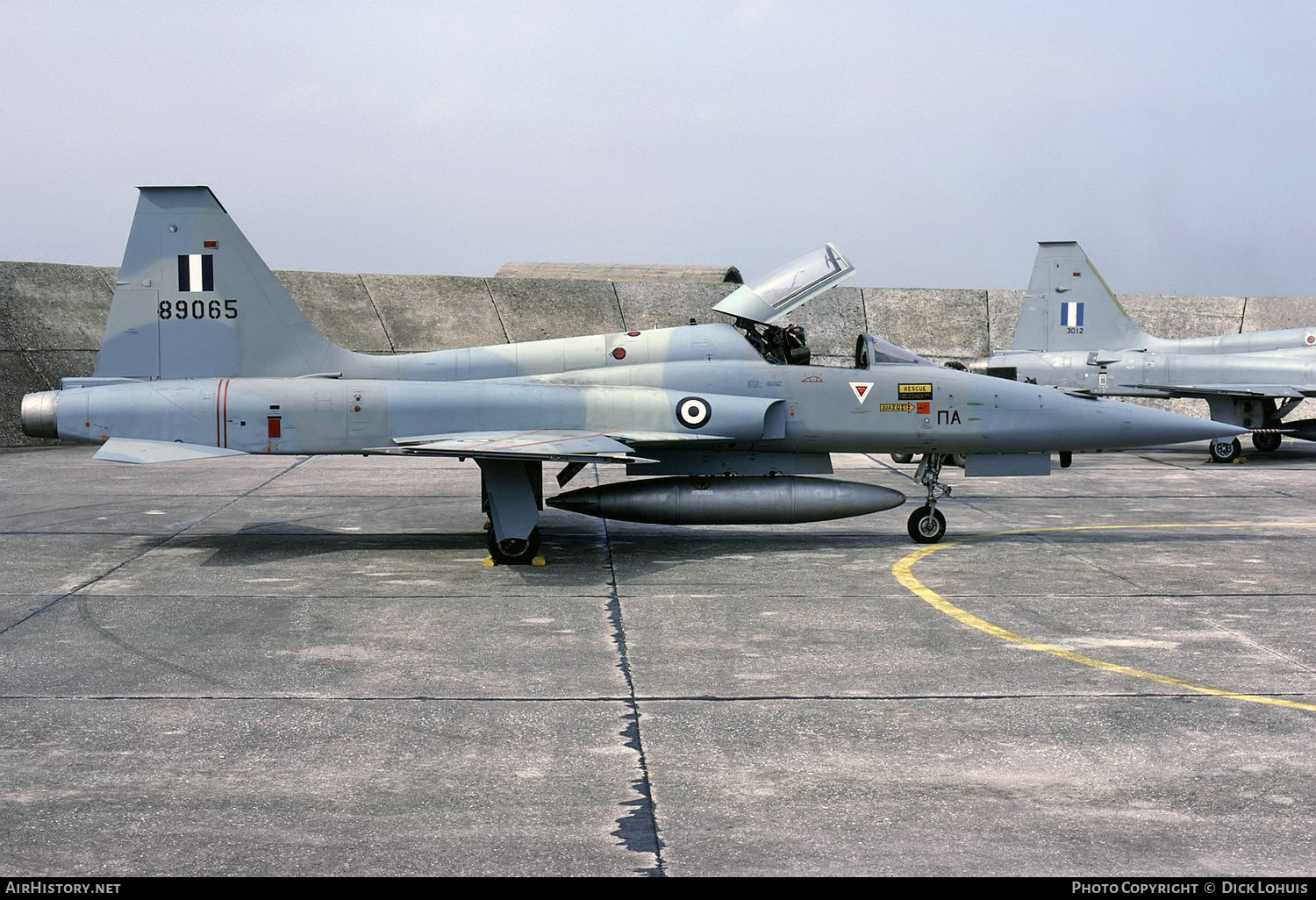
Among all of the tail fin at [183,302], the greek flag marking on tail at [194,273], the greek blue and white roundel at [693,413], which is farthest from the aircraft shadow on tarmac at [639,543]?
the greek flag marking on tail at [194,273]

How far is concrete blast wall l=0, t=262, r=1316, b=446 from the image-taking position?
26953 mm

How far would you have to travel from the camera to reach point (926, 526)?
46.6 ft

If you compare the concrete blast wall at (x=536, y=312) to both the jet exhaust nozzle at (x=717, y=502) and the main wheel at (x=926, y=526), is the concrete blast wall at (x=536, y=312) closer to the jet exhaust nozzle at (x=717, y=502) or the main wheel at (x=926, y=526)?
the main wheel at (x=926, y=526)

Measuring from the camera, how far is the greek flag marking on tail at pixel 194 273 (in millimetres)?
13516

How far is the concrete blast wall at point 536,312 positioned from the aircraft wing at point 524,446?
15059 mm

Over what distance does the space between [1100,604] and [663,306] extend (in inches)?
846

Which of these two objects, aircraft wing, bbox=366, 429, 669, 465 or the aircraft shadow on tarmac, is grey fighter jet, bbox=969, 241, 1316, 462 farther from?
aircraft wing, bbox=366, 429, 669, 465

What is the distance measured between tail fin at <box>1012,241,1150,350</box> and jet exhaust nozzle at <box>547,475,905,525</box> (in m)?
13.1

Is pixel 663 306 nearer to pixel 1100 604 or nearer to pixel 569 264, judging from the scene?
pixel 569 264

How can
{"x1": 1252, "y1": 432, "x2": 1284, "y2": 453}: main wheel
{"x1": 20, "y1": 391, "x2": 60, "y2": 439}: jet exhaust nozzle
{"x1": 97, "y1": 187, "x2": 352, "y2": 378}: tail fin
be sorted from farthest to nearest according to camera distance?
1. {"x1": 1252, "y1": 432, "x2": 1284, "y2": 453}: main wheel
2. {"x1": 97, "y1": 187, "x2": 352, "y2": 378}: tail fin
3. {"x1": 20, "y1": 391, "x2": 60, "y2": 439}: jet exhaust nozzle

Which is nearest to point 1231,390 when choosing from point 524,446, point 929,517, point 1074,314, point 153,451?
point 1074,314

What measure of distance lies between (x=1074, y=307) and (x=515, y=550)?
53.1 ft

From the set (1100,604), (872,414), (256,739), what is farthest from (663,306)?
(256,739)

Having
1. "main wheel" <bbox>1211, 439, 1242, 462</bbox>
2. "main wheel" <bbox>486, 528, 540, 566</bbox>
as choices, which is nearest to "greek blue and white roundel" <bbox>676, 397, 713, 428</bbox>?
"main wheel" <bbox>486, 528, 540, 566</bbox>
